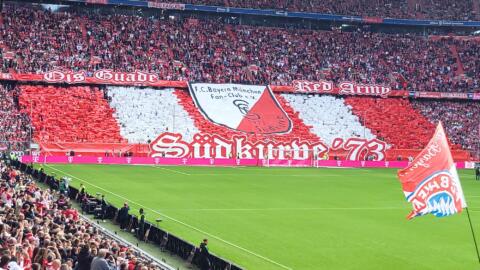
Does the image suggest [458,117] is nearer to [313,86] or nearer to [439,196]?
[313,86]

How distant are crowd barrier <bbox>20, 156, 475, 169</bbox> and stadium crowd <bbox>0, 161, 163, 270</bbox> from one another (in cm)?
3925

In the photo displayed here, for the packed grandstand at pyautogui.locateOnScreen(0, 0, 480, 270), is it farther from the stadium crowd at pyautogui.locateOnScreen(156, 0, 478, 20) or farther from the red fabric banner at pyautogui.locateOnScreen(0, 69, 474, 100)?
the stadium crowd at pyautogui.locateOnScreen(156, 0, 478, 20)

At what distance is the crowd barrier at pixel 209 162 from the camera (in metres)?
63.8

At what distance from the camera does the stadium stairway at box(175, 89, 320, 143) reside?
7550cm

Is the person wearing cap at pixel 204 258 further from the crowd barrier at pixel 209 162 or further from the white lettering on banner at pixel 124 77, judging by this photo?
the white lettering on banner at pixel 124 77

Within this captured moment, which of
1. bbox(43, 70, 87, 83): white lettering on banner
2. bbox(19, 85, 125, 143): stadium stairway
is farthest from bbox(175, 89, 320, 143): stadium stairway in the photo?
bbox(43, 70, 87, 83): white lettering on banner

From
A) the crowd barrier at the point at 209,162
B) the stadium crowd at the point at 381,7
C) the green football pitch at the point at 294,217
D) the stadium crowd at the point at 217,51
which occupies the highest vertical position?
the stadium crowd at the point at 381,7

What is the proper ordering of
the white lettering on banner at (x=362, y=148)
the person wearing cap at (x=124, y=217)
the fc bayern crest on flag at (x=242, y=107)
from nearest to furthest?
the person wearing cap at (x=124, y=217)
the fc bayern crest on flag at (x=242, y=107)
the white lettering on banner at (x=362, y=148)

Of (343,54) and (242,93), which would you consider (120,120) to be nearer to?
(242,93)

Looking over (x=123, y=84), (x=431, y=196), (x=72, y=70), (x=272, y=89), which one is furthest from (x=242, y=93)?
(x=431, y=196)

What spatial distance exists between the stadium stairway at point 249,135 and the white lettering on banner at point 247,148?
2.49 feet

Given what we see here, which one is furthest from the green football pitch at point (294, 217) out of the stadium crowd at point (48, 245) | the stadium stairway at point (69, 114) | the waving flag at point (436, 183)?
the stadium stairway at point (69, 114)

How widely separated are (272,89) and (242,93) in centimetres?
370

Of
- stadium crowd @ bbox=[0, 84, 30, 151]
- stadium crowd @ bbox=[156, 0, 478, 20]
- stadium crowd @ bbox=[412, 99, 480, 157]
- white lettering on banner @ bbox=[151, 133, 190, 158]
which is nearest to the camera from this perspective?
stadium crowd @ bbox=[0, 84, 30, 151]
